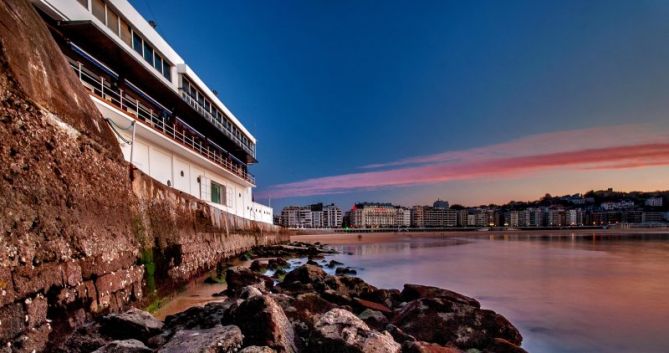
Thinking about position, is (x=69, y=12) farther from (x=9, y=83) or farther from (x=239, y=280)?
(x=239, y=280)

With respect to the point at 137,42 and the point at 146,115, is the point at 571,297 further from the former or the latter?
the point at 137,42

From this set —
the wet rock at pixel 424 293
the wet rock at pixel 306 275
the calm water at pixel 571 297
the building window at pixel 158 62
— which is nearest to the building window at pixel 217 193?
the building window at pixel 158 62

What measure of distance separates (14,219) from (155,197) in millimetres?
5410

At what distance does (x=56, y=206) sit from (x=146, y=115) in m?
16.6

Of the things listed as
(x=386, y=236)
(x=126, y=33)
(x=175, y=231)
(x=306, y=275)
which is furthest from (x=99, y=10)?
(x=386, y=236)

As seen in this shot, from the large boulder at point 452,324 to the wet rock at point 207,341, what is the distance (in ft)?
12.4

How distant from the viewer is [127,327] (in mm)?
4914

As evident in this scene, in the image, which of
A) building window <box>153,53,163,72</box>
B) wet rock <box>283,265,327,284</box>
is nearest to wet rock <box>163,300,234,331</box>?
wet rock <box>283,265,327,284</box>

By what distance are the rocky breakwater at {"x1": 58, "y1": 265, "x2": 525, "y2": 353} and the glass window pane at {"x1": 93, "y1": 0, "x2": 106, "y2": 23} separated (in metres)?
16.5

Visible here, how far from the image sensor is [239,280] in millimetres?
10258

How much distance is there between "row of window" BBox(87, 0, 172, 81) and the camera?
16250 millimetres

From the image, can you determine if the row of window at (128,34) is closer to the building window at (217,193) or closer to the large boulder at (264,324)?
the building window at (217,193)

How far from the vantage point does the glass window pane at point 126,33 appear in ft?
59.2

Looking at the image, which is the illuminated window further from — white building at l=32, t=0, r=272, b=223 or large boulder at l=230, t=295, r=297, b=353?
large boulder at l=230, t=295, r=297, b=353
